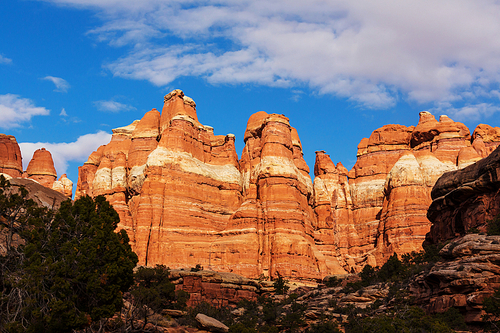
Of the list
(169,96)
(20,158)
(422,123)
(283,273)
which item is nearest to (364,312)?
(283,273)

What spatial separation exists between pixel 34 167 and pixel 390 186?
3411 inches

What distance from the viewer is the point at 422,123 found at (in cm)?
11075

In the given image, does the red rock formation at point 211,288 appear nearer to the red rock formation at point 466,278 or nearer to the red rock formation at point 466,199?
the red rock formation at point 466,199

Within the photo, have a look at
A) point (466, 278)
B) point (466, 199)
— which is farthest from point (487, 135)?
point (466, 278)

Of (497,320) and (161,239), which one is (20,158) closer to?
(161,239)

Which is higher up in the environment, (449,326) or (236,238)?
(236,238)

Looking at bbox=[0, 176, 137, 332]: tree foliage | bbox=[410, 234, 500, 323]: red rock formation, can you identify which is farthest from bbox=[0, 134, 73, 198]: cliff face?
bbox=[410, 234, 500, 323]: red rock formation

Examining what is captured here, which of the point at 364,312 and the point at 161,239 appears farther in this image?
the point at 161,239

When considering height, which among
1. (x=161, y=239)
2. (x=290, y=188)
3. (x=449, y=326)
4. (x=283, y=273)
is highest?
(x=290, y=188)

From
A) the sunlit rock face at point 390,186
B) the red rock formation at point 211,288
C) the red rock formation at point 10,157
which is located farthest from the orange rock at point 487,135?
the red rock formation at point 10,157

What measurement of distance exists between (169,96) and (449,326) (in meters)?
76.7

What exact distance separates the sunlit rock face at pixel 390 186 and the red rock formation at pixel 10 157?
70701mm

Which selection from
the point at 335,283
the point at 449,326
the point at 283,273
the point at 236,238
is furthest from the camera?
the point at 236,238

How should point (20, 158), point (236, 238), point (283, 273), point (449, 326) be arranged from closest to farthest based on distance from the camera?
point (449, 326) → point (283, 273) → point (236, 238) → point (20, 158)
